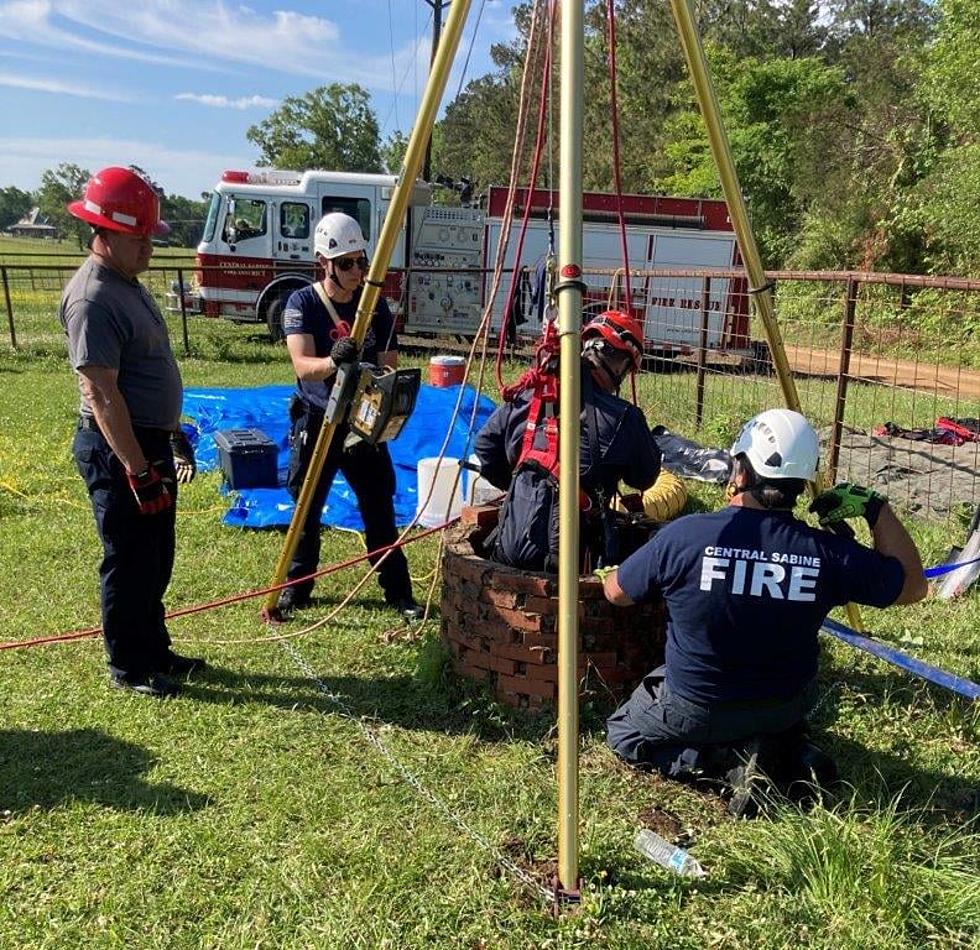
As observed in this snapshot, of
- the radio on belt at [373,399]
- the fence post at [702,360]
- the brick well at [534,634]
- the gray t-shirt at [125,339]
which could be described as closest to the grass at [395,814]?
the brick well at [534,634]

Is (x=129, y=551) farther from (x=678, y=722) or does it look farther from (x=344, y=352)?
(x=678, y=722)

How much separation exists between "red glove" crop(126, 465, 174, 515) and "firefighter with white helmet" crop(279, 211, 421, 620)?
2.79 feet

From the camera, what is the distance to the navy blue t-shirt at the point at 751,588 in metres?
2.61

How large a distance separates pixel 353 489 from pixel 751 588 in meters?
2.37

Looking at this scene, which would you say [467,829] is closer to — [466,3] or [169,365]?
[169,365]

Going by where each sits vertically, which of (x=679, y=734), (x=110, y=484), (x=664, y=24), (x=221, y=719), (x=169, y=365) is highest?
(x=664, y=24)

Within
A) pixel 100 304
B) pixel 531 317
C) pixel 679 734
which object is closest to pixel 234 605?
pixel 100 304

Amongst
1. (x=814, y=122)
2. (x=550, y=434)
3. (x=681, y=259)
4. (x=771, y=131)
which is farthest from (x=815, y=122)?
(x=550, y=434)

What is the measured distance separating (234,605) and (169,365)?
5.16 ft

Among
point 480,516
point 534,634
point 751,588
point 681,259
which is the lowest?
point 534,634

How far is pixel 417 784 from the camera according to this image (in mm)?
2984

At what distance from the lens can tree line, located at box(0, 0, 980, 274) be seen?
1717 centimetres

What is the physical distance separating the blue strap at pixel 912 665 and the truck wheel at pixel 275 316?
1302 cm

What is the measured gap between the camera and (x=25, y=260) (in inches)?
1800
